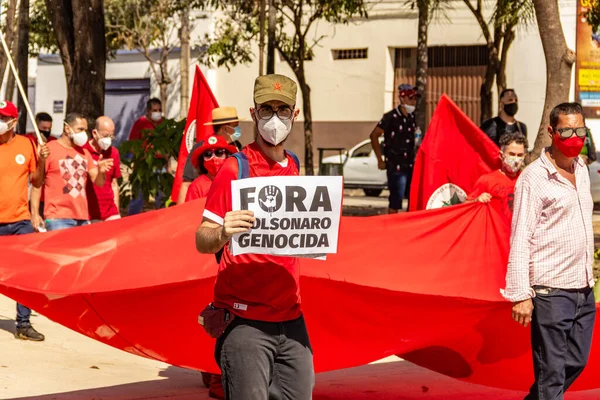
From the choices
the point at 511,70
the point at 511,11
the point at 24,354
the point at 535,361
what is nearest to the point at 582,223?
the point at 535,361

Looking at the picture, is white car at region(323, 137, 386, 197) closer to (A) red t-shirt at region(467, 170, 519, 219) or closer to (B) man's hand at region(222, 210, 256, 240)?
(A) red t-shirt at region(467, 170, 519, 219)

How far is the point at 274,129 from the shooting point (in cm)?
509

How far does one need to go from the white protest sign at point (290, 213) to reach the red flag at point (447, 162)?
4538 millimetres

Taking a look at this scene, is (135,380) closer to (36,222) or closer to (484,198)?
(36,222)

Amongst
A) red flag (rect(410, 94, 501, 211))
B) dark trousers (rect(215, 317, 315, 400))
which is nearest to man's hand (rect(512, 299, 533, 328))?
dark trousers (rect(215, 317, 315, 400))

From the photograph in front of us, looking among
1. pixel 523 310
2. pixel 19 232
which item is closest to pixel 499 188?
pixel 523 310

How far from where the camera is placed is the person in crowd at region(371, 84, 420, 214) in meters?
14.0

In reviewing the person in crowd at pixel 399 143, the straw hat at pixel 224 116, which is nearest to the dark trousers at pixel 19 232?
the straw hat at pixel 224 116

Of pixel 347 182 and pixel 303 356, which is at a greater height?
pixel 303 356

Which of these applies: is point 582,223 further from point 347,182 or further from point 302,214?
point 347,182

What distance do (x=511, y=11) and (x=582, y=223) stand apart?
584 inches

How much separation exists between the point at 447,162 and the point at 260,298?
4.81 m

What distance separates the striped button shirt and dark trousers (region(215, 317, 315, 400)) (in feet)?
5.19

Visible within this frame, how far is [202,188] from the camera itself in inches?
316
